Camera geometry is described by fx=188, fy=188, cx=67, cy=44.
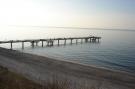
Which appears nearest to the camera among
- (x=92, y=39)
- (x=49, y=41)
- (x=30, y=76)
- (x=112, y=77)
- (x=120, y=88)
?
(x=120, y=88)

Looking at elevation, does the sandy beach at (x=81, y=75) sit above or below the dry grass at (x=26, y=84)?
below

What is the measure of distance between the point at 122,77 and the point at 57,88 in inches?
634

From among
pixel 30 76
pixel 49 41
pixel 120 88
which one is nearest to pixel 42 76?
pixel 30 76

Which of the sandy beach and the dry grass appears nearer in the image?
the dry grass

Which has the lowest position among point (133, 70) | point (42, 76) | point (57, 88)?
point (133, 70)

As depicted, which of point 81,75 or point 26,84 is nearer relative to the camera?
point 26,84

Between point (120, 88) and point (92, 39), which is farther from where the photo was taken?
point (92, 39)

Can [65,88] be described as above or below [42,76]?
above

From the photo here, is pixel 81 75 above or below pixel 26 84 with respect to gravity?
below

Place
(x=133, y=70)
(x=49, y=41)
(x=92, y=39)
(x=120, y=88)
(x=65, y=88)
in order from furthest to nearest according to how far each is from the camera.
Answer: (x=92, y=39) < (x=49, y=41) < (x=133, y=70) < (x=120, y=88) < (x=65, y=88)

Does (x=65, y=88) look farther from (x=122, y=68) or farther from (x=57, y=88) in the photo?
(x=122, y=68)

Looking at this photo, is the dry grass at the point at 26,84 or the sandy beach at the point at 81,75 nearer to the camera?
the dry grass at the point at 26,84

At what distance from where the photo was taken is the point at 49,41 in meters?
64.7

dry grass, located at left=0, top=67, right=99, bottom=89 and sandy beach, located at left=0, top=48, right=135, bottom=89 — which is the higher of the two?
dry grass, located at left=0, top=67, right=99, bottom=89
